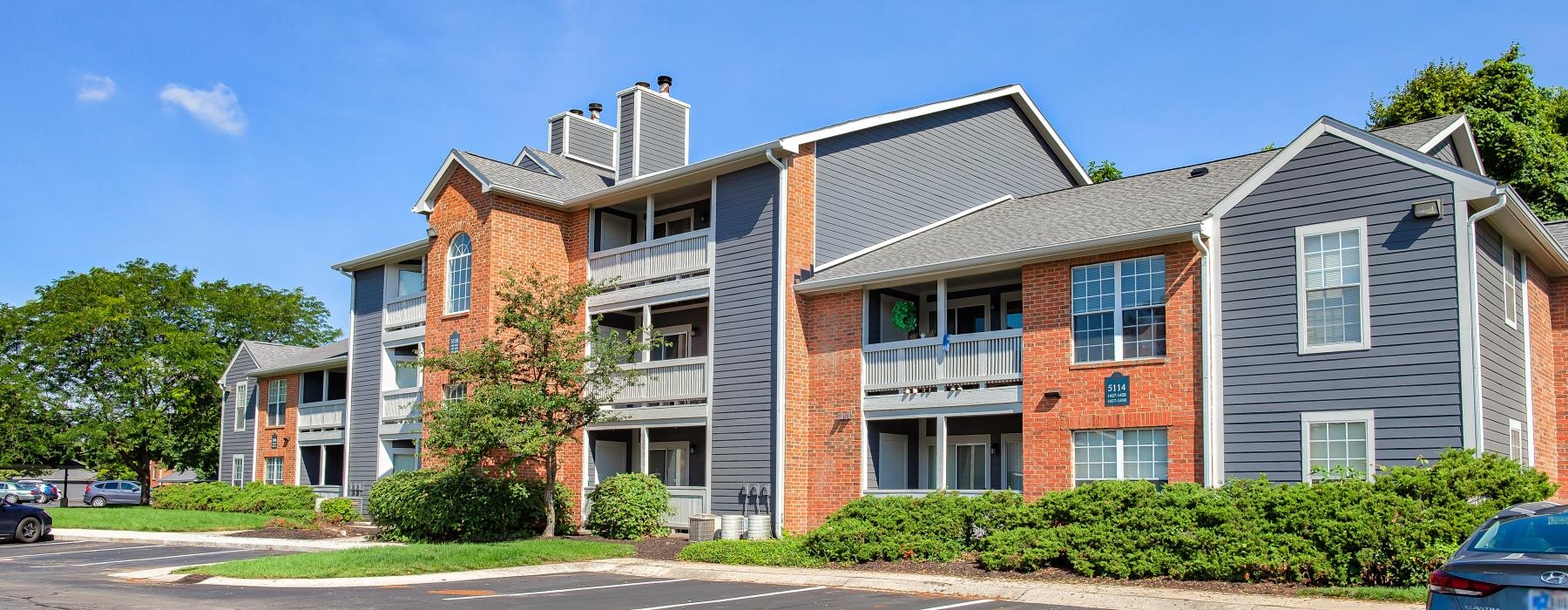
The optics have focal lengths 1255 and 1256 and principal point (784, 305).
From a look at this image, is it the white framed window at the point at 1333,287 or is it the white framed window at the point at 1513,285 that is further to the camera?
the white framed window at the point at 1513,285

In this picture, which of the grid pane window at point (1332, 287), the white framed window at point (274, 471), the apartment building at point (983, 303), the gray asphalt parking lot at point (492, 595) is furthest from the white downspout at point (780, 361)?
the white framed window at point (274, 471)

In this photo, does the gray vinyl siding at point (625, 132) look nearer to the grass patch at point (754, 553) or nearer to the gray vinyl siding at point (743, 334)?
the gray vinyl siding at point (743, 334)

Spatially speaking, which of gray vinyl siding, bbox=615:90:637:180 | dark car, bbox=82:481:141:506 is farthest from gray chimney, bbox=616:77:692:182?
dark car, bbox=82:481:141:506

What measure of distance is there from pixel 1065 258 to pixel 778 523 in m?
7.45

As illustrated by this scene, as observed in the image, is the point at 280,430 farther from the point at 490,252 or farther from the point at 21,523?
the point at 490,252

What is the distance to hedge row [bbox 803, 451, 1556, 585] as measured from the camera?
48.1 ft

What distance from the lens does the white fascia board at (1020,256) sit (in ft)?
63.4

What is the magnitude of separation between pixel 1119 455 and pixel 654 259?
11583mm

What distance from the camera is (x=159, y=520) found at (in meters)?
34.1

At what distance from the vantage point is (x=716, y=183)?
26234mm

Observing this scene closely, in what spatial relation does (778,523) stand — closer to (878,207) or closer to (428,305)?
(878,207)

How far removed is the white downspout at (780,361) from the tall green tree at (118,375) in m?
34.9

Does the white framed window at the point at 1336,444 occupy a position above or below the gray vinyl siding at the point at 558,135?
below

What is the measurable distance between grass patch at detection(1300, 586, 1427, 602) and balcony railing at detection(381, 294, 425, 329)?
2441 centimetres
